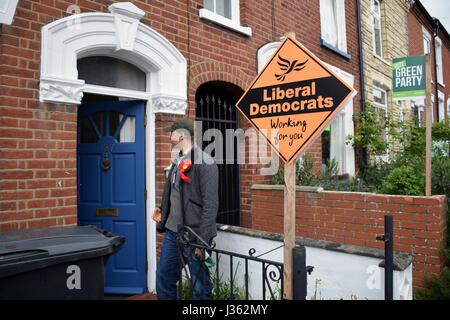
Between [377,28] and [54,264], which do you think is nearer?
[54,264]

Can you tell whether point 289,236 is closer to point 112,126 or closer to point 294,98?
point 294,98

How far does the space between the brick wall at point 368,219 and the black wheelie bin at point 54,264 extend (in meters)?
2.66

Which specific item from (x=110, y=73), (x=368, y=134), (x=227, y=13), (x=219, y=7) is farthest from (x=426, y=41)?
(x=110, y=73)

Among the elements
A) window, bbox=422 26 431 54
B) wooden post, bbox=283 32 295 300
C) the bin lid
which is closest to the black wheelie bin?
the bin lid

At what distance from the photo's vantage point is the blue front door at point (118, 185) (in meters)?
4.14

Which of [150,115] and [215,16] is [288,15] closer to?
[215,16]

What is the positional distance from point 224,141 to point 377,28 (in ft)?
23.0

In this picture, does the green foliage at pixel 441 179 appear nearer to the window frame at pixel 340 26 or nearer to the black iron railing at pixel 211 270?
the black iron railing at pixel 211 270

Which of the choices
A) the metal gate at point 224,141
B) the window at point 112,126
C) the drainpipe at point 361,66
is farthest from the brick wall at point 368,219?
the drainpipe at point 361,66

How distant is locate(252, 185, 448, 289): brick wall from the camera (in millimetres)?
3529

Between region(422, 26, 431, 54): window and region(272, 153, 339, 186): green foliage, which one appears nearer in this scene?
region(272, 153, 339, 186): green foliage

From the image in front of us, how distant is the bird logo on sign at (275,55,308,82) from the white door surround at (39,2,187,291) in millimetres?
2044

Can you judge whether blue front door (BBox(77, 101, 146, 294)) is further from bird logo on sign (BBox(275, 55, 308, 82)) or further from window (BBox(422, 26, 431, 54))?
window (BBox(422, 26, 431, 54))

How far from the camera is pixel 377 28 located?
976cm
